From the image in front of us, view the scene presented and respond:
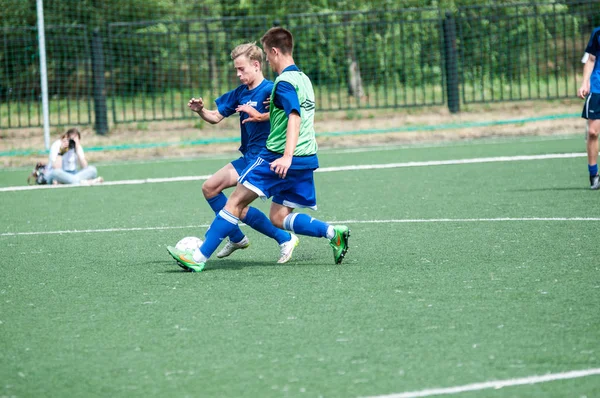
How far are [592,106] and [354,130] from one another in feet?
30.1

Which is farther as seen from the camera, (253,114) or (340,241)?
(253,114)

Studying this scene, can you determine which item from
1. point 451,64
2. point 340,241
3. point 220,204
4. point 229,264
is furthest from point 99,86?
point 340,241

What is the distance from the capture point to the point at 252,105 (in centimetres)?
741

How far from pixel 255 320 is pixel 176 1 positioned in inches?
813

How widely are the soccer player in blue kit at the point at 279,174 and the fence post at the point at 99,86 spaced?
43.2 feet

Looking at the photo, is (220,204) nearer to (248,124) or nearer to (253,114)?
(248,124)

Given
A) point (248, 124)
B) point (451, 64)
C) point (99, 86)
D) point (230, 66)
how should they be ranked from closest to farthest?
point (248, 124), point (99, 86), point (451, 64), point (230, 66)

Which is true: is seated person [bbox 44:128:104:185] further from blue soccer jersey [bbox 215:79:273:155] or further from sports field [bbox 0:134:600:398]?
blue soccer jersey [bbox 215:79:273:155]

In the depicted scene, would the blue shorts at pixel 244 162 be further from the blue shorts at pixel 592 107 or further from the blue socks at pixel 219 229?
the blue shorts at pixel 592 107

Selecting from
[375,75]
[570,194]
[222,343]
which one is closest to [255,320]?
[222,343]

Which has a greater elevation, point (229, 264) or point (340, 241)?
point (340, 241)

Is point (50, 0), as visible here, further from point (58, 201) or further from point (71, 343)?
point (71, 343)

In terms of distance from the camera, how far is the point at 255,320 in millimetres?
5457

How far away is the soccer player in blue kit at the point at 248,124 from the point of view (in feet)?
23.9
